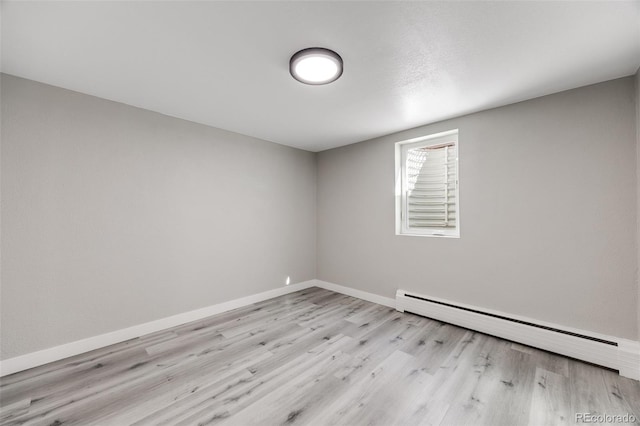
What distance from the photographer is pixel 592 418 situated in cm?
156

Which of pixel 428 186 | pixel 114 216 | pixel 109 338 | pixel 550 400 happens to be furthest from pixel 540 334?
pixel 114 216

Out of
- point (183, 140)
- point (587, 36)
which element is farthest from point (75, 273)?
point (587, 36)

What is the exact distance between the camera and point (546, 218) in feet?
7.86

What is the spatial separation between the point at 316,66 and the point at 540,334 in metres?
3.13

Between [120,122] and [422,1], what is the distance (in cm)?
293

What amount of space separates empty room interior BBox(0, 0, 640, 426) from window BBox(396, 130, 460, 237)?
0.09 ft

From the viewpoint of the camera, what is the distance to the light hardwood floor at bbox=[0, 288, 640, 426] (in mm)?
1608

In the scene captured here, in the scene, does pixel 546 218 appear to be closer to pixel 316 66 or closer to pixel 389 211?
pixel 389 211

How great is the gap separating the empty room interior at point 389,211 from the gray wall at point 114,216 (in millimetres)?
19

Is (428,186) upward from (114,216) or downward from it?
upward

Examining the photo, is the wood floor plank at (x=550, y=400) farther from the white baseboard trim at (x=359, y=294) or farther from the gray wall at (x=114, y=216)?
the gray wall at (x=114, y=216)

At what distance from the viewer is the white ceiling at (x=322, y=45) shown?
1.43m

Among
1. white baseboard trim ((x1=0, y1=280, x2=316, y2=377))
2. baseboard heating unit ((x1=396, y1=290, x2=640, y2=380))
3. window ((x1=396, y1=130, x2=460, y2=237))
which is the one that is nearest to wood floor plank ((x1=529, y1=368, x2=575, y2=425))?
baseboard heating unit ((x1=396, y1=290, x2=640, y2=380))

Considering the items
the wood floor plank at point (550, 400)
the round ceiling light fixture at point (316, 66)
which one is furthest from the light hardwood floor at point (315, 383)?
the round ceiling light fixture at point (316, 66)
